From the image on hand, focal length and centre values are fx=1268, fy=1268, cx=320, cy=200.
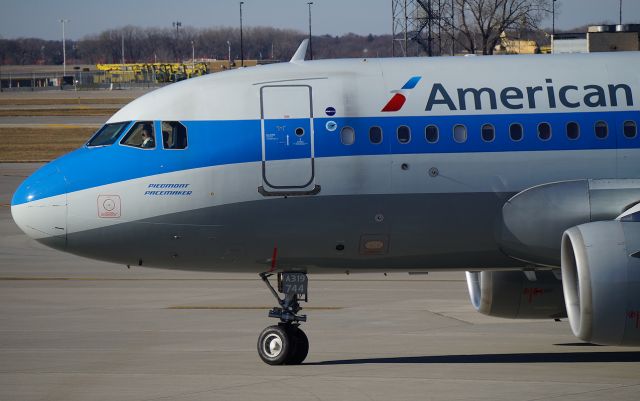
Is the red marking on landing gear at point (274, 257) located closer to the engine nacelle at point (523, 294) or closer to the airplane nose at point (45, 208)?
the airplane nose at point (45, 208)

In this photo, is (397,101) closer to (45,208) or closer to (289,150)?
(289,150)

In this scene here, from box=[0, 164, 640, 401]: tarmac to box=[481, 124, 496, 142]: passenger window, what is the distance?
3208 mm

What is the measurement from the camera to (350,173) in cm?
1736

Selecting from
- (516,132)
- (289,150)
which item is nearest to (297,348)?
(289,150)

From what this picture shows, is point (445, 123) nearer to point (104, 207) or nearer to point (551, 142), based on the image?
point (551, 142)

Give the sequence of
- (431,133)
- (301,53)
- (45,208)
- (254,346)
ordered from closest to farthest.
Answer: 1. (45,208)
2. (431,133)
3. (301,53)
4. (254,346)

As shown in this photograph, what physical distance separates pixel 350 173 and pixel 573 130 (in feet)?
10.3

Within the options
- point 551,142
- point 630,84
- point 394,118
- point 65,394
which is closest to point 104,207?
point 65,394

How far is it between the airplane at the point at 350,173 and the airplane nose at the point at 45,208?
19 millimetres

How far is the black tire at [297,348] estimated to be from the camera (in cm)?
1805

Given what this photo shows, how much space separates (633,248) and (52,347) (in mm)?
9264

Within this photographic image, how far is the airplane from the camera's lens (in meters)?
17.4

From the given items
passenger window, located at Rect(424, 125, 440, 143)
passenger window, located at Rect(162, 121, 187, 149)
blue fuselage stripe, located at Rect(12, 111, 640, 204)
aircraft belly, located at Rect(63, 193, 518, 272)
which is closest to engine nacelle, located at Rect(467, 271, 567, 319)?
aircraft belly, located at Rect(63, 193, 518, 272)

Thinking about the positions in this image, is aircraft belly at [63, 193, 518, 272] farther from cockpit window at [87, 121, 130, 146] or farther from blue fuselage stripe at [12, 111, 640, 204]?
cockpit window at [87, 121, 130, 146]
